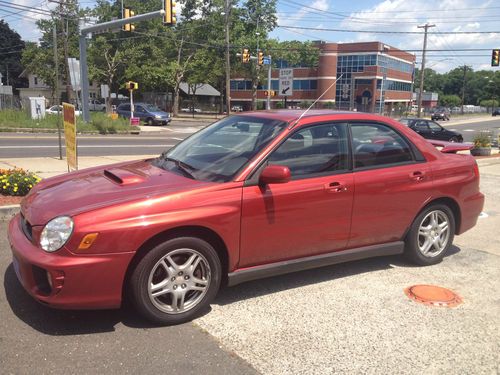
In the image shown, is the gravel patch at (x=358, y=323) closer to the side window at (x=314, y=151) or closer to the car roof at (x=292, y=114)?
the side window at (x=314, y=151)

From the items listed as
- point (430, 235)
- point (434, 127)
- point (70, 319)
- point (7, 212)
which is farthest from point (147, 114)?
point (70, 319)

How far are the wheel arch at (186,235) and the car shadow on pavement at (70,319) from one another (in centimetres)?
21

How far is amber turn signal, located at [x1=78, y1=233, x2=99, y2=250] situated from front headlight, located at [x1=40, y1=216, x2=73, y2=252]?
0.35ft

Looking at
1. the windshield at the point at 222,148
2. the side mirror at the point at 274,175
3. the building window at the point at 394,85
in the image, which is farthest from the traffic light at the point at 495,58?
the building window at the point at 394,85

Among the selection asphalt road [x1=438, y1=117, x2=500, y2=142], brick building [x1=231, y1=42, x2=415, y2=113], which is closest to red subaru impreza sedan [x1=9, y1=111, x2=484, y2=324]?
asphalt road [x1=438, y1=117, x2=500, y2=142]

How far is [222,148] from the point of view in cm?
431

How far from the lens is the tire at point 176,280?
3.37 m

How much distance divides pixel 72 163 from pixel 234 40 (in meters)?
52.0

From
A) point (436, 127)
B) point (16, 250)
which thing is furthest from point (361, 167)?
point (436, 127)

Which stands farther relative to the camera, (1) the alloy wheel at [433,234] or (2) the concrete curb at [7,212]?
(2) the concrete curb at [7,212]

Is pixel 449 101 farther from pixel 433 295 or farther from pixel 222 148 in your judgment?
pixel 222 148

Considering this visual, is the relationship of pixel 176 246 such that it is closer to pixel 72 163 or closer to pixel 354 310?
pixel 354 310

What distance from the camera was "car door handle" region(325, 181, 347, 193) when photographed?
13.6 ft

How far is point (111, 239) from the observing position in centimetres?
319
